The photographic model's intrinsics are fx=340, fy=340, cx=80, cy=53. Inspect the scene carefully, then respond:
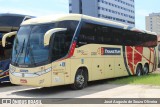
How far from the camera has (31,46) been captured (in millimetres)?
13828

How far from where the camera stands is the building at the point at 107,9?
424 ft

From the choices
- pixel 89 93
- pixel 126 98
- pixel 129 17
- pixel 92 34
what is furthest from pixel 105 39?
pixel 129 17

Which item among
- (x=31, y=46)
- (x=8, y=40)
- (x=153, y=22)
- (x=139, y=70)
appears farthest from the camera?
(x=153, y=22)

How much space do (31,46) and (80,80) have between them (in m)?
2.91

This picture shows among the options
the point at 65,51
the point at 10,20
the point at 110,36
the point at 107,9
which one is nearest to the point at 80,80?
the point at 65,51

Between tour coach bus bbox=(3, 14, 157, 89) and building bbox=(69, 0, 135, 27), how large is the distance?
110720mm

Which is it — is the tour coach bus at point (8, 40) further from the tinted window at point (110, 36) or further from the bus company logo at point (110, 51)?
the bus company logo at point (110, 51)

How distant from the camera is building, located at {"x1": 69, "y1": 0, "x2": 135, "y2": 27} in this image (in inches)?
5084

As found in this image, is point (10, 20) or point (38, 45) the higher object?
point (10, 20)

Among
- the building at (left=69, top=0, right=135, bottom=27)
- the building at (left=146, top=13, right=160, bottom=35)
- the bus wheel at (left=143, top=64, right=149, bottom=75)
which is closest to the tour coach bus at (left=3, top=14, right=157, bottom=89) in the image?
the bus wheel at (left=143, top=64, right=149, bottom=75)

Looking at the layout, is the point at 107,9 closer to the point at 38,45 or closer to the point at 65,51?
the point at 65,51

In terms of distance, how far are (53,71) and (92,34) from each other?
144 inches

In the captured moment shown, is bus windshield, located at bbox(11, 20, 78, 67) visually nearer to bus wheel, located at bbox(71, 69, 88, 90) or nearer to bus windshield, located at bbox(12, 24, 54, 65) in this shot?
bus windshield, located at bbox(12, 24, 54, 65)

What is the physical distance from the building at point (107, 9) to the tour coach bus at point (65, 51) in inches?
4359
